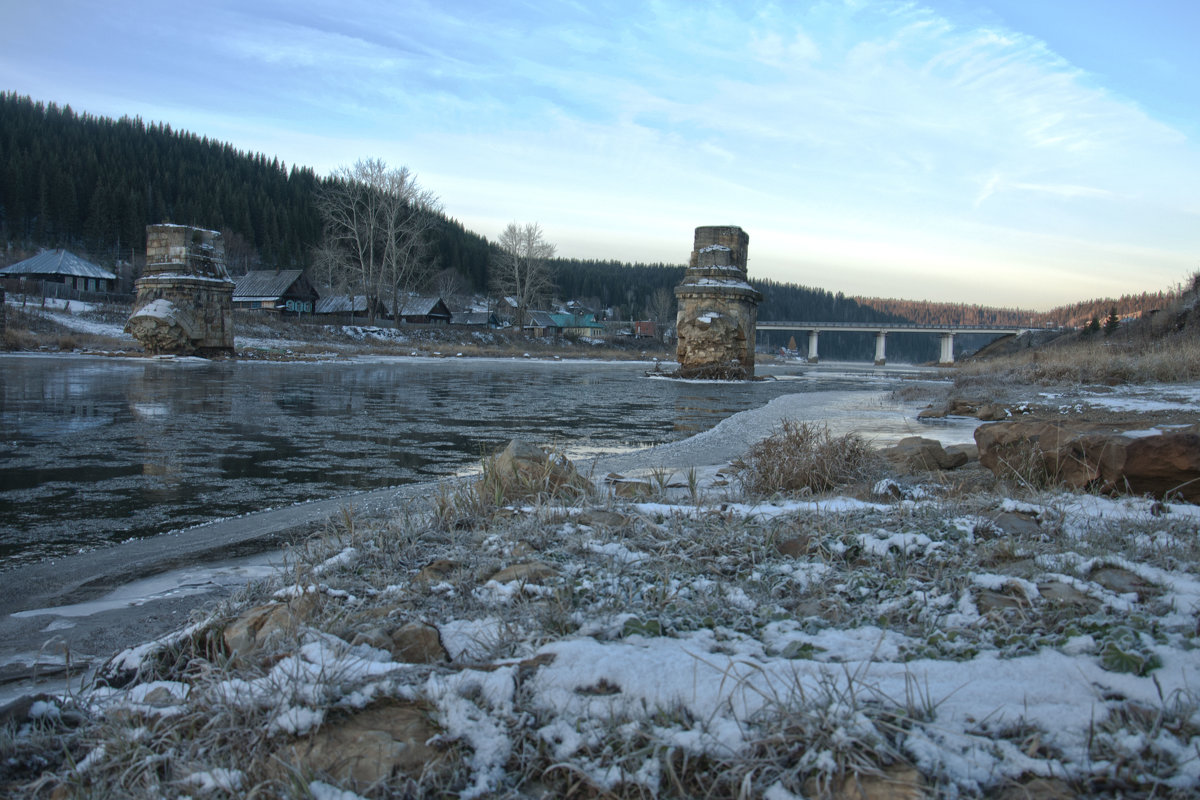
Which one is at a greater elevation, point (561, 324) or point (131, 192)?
point (131, 192)

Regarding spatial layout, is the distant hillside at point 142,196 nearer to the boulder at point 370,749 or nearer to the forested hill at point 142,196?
the forested hill at point 142,196

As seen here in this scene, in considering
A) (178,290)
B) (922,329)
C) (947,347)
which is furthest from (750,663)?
(947,347)

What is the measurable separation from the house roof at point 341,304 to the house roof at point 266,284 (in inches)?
146

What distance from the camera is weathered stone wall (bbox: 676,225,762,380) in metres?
22.2

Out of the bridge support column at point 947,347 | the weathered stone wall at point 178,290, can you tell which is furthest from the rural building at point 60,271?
the bridge support column at point 947,347

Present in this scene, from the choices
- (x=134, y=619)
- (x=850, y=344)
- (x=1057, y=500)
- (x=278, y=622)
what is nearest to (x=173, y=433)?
(x=134, y=619)

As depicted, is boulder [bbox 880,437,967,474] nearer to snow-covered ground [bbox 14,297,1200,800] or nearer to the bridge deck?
snow-covered ground [bbox 14,297,1200,800]

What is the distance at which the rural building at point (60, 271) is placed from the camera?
183ft

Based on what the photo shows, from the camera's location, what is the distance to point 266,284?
70.2 m

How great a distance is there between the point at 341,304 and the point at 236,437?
64.3m

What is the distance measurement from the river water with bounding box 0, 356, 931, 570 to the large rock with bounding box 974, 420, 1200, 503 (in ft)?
12.8

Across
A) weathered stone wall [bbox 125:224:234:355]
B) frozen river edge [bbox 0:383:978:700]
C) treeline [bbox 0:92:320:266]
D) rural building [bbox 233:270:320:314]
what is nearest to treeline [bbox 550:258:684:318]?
treeline [bbox 0:92:320:266]

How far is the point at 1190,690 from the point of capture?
170 centimetres

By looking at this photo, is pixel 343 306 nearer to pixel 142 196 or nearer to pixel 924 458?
pixel 142 196
